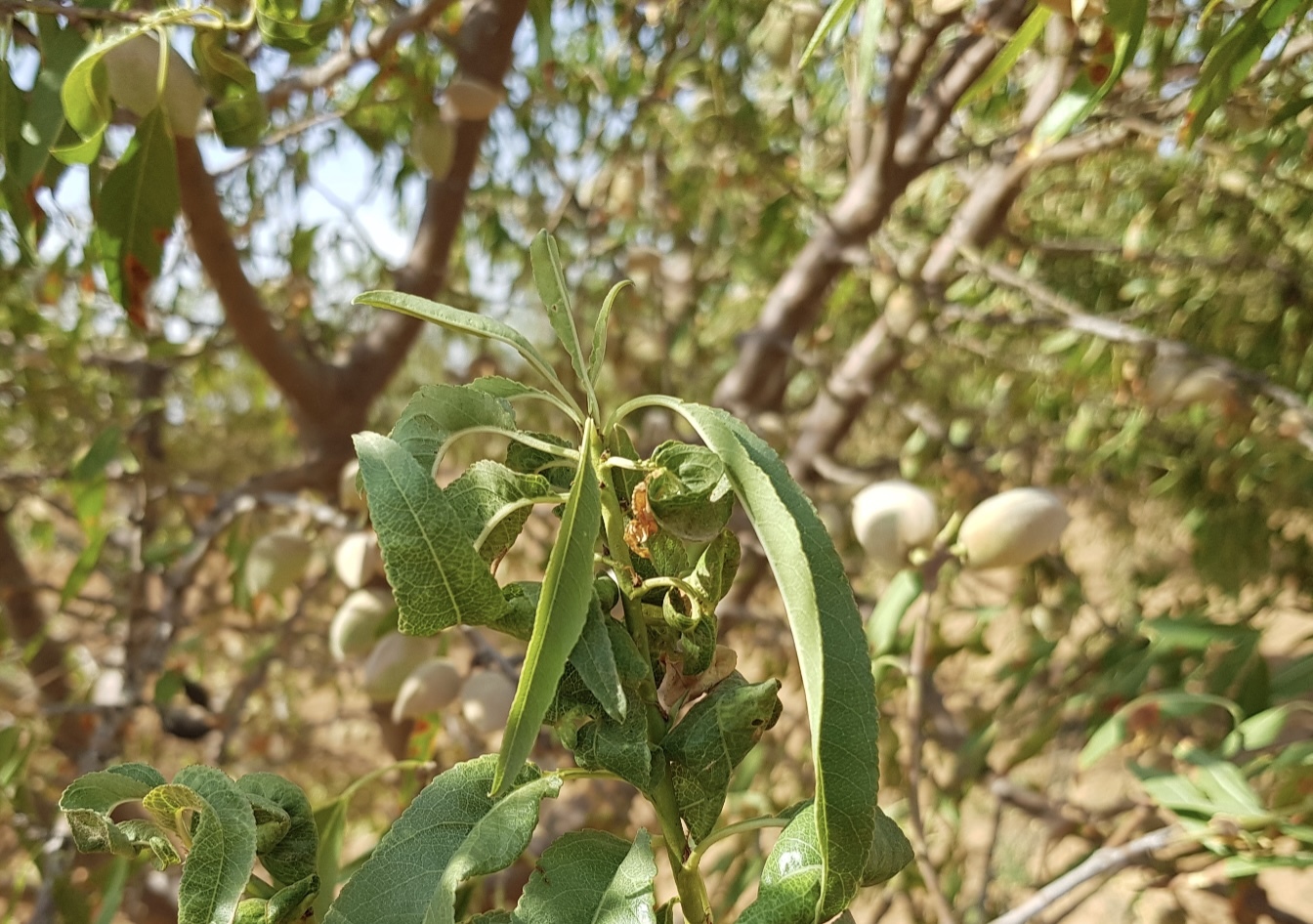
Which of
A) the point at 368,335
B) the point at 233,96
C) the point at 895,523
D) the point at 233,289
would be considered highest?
the point at 368,335

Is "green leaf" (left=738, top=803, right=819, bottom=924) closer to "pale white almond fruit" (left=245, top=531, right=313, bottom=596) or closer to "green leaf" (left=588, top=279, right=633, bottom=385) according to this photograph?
"green leaf" (left=588, top=279, right=633, bottom=385)

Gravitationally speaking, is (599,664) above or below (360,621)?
below

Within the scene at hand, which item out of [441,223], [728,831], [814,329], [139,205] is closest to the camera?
[728,831]

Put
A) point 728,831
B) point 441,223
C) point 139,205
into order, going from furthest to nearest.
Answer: point 441,223 < point 139,205 < point 728,831

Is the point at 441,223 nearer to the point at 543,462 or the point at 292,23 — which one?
the point at 292,23

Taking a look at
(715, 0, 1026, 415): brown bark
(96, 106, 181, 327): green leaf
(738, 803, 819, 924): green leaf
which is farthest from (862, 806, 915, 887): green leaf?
(715, 0, 1026, 415): brown bark

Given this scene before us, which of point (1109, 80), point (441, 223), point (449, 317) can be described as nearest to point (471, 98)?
point (441, 223)

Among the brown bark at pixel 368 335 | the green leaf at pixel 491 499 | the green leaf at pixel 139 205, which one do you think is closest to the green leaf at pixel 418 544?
the green leaf at pixel 491 499
